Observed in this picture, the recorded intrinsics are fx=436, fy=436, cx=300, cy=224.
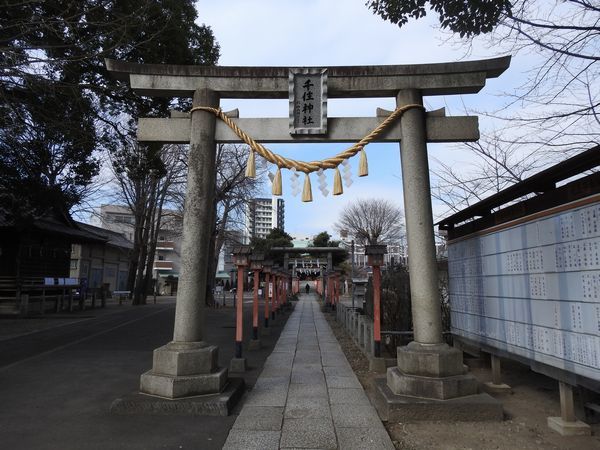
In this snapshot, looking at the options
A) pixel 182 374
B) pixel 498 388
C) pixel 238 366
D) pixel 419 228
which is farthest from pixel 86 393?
pixel 498 388

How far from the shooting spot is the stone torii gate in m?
5.77

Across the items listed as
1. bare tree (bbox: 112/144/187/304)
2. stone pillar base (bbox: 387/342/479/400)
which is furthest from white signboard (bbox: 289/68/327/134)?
bare tree (bbox: 112/144/187/304)

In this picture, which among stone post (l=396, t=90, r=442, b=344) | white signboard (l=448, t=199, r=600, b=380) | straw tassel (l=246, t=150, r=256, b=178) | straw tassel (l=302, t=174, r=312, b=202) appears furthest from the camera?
straw tassel (l=246, t=150, r=256, b=178)

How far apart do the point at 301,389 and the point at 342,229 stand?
140ft

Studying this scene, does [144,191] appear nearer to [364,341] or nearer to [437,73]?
[364,341]

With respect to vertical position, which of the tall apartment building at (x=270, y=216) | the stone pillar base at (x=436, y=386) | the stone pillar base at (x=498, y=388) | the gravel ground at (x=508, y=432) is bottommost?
the gravel ground at (x=508, y=432)

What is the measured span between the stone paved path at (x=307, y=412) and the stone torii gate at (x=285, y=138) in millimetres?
682

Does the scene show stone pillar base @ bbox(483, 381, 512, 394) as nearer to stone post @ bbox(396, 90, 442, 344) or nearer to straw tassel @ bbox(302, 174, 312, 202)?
stone post @ bbox(396, 90, 442, 344)

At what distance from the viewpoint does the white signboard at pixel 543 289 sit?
14.3 ft

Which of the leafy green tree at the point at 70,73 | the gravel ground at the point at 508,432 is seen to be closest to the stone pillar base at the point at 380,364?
the gravel ground at the point at 508,432

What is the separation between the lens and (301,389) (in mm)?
6785

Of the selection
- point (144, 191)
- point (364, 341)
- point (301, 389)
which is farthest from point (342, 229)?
point (301, 389)

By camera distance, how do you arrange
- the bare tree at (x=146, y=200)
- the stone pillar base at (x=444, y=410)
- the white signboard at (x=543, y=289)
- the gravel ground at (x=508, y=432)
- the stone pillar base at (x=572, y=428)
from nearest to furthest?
the white signboard at (x=543, y=289) → the gravel ground at (x=508, y=432) → the stone pillar base at (x=572, y=428) → the stone pillar base at (x=444, y=410) → the bare tree at (x=146, y=200)

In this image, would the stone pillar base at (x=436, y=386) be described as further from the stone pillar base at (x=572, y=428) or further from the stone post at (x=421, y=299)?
the stone pillar base at (x=572, y=428)
